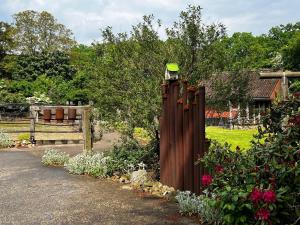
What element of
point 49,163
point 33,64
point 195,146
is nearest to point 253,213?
point 195,146

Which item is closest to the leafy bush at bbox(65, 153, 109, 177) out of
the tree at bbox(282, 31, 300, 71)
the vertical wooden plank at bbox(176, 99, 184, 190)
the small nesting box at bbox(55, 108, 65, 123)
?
the vertical wooden plank at bbox(176, 99, 184, 190)

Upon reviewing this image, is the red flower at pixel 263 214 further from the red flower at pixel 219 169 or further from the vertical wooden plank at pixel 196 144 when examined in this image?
the vertical wooden plank at pixel 196 144

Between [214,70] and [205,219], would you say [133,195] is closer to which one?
[205,219]

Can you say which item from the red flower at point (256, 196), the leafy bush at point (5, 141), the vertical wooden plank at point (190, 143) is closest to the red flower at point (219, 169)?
the red flower at point (256, 196)

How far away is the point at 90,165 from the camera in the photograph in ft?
30.4

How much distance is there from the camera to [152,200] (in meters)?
6.88

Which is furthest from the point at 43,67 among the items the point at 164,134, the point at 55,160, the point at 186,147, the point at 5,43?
the point at 186,147

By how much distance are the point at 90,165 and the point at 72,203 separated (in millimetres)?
2454

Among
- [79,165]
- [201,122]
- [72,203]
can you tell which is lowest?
[72,203]

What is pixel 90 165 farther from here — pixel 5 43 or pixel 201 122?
pixel 5 43

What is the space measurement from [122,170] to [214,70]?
3.05 meters

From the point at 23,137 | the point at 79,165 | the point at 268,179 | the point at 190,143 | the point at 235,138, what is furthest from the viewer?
the point at 235,138

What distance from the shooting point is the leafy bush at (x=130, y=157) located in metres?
8.93

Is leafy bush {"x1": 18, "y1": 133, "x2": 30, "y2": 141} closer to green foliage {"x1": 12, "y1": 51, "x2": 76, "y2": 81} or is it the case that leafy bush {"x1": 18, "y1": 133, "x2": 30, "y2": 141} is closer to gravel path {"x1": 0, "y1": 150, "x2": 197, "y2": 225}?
gravel path {"x1": 0, "y1": 150, "x2": 197, "y2": 225}
